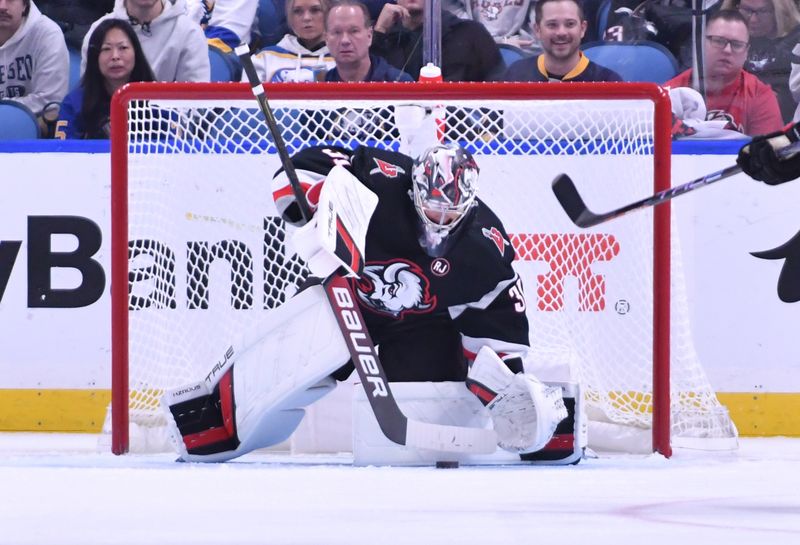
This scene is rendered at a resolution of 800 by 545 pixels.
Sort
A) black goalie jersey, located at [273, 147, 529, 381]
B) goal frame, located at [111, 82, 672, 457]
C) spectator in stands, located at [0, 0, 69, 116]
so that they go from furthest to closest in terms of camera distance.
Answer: spectator in stands, located at [0, 0, 69, 116] → goal frame, located at [111, 82, 672, 457] → black goalie jersey, located at [273, 147, 529, 381]

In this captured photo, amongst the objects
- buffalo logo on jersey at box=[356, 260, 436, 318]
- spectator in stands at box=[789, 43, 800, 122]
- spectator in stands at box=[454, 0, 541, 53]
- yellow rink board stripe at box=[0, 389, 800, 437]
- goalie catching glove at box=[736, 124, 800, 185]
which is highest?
spectator in stands at box=[454, 0, 541, 53]

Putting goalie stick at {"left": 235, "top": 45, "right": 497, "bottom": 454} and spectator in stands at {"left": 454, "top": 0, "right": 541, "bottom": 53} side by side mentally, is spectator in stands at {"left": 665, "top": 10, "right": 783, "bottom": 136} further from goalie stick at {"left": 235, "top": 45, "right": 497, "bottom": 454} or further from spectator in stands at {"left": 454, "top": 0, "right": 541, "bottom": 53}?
goalie stick at {"left": 235, "top": 45, "right": 497, "bottom": 454}

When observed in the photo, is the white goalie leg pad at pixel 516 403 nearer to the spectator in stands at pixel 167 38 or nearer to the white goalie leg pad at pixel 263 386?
the white goalie leg pad at pixel 263 386

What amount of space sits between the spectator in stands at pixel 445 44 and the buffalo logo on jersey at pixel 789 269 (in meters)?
1.04

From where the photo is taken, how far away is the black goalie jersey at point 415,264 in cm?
337

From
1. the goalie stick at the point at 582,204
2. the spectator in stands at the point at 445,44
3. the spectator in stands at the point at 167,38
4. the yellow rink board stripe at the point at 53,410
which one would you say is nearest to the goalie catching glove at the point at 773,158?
the goalie stick at the point at 582,204

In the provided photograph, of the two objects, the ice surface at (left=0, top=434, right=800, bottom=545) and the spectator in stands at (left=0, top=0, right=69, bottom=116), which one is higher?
the spectator in stands at (left=0, top=0, right=69, bottom=116)

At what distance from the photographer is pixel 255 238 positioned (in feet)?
13.0

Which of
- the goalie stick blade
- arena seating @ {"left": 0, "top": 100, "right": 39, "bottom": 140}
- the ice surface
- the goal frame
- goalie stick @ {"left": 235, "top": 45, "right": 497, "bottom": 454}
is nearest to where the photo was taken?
the ice surface

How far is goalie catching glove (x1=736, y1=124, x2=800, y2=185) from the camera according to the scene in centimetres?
302

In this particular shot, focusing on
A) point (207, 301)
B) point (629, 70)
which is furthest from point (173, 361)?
point (629, 70)

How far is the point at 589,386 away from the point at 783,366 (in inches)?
30.9

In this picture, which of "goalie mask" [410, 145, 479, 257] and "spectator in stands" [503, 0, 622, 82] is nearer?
"goalie mask" [410, 145, 479, 257]

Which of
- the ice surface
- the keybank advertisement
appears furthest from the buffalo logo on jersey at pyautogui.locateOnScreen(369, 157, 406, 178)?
the keybank advertisement
